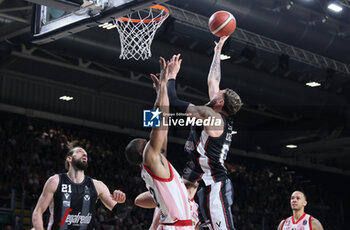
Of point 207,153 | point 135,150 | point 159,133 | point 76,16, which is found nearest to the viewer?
point 159,133

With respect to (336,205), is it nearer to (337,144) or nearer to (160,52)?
→ (337,144)

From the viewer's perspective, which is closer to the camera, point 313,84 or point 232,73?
point 232,73

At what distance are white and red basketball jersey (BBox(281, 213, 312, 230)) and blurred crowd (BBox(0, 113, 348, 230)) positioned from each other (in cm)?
622

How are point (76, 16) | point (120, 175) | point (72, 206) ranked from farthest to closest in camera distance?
point (120, 175)
point (76, 16)
point (72, 206)

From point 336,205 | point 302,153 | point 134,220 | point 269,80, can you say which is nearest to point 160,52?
point 269,80

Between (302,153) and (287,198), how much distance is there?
7.37 feet

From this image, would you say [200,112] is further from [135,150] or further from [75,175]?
[75,175]

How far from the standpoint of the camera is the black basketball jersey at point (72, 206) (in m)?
7.29

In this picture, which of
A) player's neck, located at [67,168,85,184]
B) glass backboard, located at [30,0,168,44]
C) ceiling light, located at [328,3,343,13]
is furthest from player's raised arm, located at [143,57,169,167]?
ceiling light, located at [328,3,343,13]

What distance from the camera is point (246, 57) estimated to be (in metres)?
16.4

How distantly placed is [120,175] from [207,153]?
51.8 feet

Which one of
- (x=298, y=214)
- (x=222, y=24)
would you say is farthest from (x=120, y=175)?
(x=222, y=24)

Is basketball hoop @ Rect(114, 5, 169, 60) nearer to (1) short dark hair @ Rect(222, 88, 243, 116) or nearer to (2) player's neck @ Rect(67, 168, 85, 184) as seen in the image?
(2) player's neck @ Rect(67, 168, 85, 184)

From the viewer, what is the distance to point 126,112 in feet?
78.7
